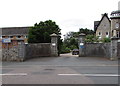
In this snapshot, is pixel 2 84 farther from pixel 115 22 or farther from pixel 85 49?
pixel 115 22

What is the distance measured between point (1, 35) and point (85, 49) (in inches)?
1978

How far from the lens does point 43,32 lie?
3341 centimetres

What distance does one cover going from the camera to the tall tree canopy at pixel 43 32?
32.4m

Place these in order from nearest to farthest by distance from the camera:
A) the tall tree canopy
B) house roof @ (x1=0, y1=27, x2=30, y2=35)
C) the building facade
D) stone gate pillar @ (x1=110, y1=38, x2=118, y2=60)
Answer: stone gate pillar @ (x1=110, y1=38, x2=118, y2=60) → the tall tree canopy → the building facade → house roof @ (x1=0, y1=27, x2=30, y2=35)

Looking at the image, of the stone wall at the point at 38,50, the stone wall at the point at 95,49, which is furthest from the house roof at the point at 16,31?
the stone wall at the point at 95,49

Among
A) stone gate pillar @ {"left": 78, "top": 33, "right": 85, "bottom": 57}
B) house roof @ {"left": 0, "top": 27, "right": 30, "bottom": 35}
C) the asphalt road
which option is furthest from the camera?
house roof @ {"left": 0, "top": 27, "right": 30, "bottom": 35}

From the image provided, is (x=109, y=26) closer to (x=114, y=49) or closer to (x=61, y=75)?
(x=114, y=49)

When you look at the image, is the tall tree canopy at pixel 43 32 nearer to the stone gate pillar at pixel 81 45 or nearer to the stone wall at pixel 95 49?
the stone gate pillar at pixel 81 45

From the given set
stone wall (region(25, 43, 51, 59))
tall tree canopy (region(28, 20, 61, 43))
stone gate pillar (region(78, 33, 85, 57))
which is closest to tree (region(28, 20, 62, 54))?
tall tree canopy (region(28, 20, 61, 43))

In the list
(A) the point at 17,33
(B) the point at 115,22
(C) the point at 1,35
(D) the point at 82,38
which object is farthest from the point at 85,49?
(C) the point at 1,35

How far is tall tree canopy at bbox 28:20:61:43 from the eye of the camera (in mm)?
32353

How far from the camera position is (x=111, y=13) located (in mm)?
43469

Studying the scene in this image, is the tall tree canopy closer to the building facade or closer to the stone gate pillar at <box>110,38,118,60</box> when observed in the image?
the building facade

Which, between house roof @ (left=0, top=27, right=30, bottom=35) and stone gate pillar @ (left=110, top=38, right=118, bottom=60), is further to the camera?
house roof @ (left=0, top=27, right=30, bottom=35)
